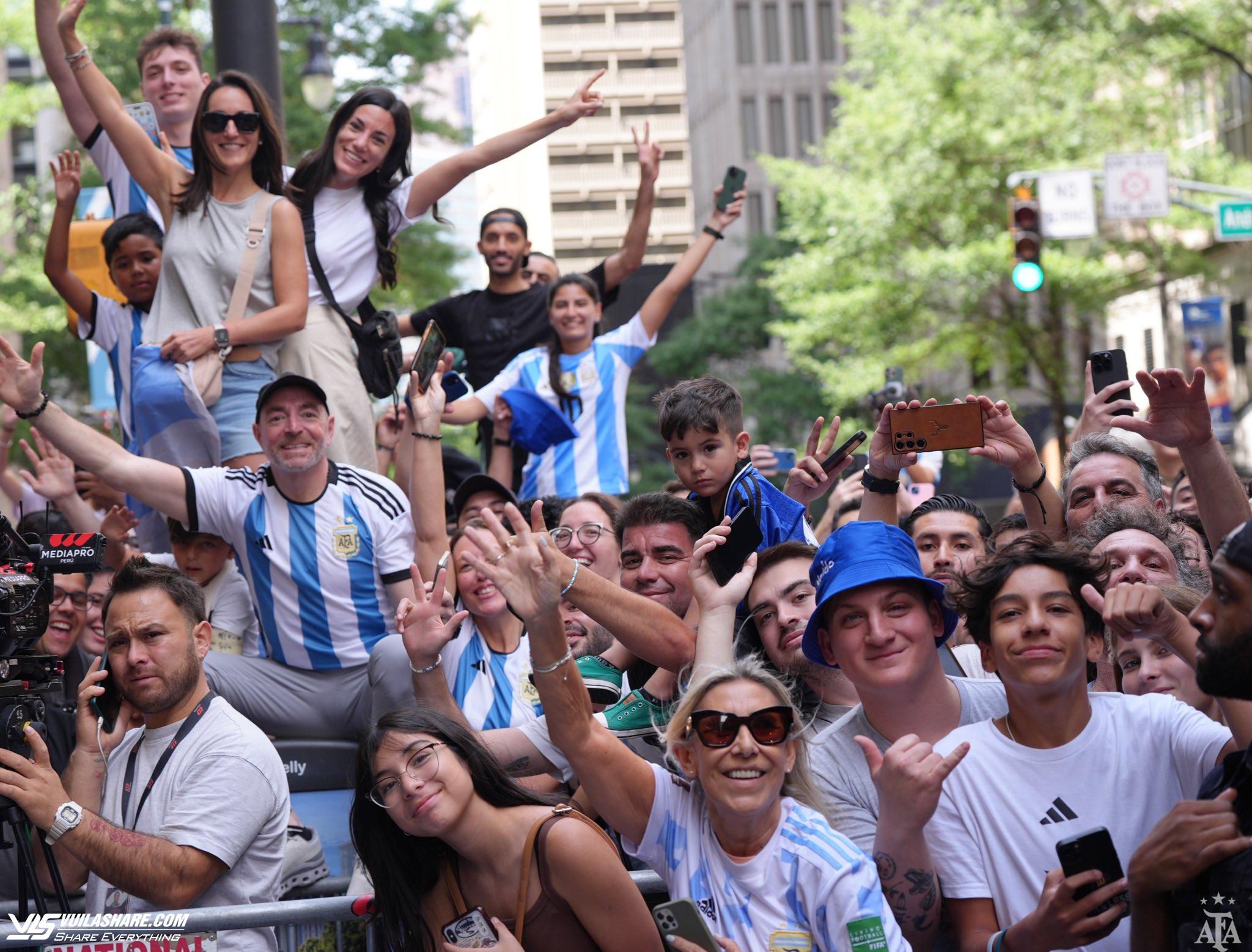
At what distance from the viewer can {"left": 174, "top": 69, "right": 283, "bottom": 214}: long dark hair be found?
667 centimetres

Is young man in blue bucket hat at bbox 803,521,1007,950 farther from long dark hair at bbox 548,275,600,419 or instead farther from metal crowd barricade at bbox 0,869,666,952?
long dark hair at bbox 548,275,600,419

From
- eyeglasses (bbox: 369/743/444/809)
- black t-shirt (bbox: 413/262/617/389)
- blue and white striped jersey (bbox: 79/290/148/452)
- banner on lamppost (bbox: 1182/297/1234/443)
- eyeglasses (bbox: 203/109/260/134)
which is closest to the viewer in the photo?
eyeglasses (bbox: 369/743/444/809)

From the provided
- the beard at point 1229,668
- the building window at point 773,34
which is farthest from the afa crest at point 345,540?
the building window at point 773,34

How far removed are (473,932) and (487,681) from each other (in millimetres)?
1961

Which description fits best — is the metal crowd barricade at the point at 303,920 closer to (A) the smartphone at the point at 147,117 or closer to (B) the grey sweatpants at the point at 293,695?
(B) the grey sweatpants at the point at 293,695

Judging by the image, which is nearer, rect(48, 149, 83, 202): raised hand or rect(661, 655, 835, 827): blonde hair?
rect(661, 655, 835, 827): blonde hair

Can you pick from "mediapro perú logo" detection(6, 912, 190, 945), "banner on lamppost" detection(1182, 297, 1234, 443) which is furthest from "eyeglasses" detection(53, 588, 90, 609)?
"banner on lamppost" detection(1182, 297, 1234, 443)

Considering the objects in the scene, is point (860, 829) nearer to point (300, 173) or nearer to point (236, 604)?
point (236, 604)

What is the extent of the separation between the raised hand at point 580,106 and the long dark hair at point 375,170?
0.74 metres

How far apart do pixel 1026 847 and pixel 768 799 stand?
Answer: 675 millimetres

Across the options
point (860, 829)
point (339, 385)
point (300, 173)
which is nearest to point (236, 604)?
point (339, 385)

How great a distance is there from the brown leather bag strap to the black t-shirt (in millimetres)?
4819

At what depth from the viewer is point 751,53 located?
223 ft

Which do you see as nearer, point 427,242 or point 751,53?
point 427,242
